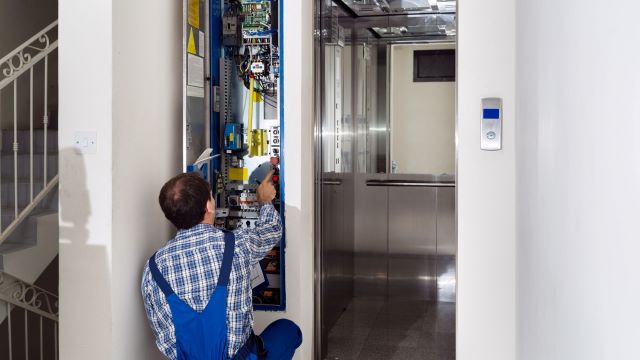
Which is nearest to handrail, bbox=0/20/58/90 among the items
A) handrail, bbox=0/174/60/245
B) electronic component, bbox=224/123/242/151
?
handrail, bbox=0/174/60/245

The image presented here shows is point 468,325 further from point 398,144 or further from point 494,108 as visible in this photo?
point 398,144

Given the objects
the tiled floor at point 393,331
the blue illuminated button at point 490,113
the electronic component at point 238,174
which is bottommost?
the tiled floor at point 393,331

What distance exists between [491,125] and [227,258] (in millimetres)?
1461

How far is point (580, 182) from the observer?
6.70 ft

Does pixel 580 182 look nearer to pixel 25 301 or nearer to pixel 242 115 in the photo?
pixel 242 115

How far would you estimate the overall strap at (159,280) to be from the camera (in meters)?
2.95

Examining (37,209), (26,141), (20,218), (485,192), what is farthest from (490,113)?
(26,141)

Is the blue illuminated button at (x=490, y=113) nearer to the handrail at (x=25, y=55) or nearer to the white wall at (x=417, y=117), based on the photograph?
the handrail at (x=25, y=55)

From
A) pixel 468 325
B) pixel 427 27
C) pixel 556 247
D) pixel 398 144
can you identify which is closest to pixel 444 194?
pixel 398 144

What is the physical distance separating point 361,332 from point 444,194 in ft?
5.25

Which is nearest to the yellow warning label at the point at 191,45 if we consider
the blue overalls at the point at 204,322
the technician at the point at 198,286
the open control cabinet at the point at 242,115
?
the open control cabinet at the point at 242,115

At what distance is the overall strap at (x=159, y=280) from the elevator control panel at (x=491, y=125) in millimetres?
1665

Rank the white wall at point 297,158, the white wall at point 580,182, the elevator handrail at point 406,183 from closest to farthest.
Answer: the white wall at point 580,182
the white wall at point 297,158
the elevator handrail at point 406,183

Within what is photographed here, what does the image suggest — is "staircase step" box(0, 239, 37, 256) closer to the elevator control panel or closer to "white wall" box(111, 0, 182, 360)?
"white wall" box(111, 0, 182, 360)
